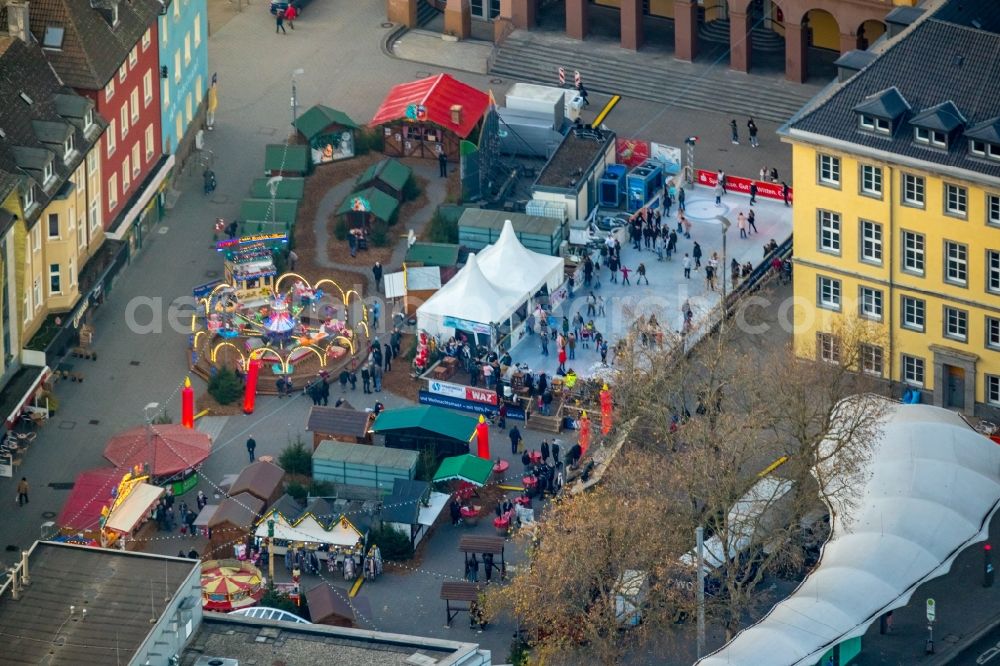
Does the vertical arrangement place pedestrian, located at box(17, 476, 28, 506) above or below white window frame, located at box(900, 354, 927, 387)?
below

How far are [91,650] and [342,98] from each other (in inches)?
2799

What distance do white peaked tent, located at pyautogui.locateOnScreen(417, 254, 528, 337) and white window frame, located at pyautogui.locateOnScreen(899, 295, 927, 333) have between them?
19.6m

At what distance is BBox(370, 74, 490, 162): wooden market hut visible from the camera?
16450cm

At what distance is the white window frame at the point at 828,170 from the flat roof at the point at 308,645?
35734 millimetres

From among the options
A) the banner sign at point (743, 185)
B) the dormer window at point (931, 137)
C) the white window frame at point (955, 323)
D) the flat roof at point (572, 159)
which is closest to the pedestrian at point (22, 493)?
the flat roof at point (572, 159)

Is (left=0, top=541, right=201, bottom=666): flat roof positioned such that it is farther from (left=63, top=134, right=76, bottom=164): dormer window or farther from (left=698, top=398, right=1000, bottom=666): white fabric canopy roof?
(left=63, top=134, right=76, bottom=164): dormer window

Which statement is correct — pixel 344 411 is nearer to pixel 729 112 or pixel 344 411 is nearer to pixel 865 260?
pixel 865 260

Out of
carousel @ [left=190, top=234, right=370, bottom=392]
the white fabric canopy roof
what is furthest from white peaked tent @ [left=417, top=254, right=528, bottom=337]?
the white fabric canopy roof

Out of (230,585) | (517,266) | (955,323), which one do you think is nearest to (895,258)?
(955,323)

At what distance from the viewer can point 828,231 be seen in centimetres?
13788

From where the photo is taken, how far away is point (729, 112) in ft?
552

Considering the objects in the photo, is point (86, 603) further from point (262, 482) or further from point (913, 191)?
point (913, 191)

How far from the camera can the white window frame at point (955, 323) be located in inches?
5335

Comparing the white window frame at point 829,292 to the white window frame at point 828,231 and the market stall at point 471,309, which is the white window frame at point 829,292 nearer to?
the white window frame at point 828,231
